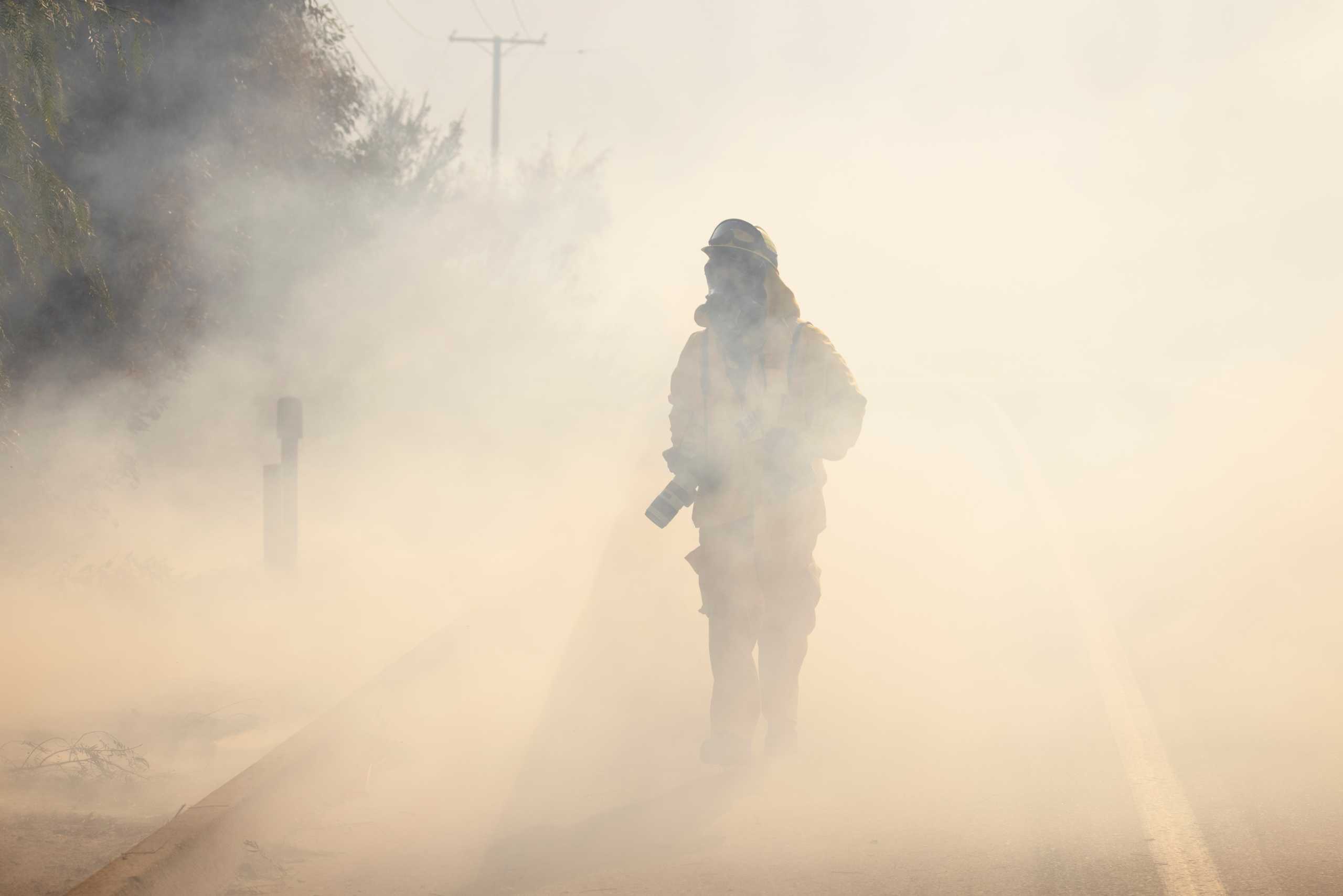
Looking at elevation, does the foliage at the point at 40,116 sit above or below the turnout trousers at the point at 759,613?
above

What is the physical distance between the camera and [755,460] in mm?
5113

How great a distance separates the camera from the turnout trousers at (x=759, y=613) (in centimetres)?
514

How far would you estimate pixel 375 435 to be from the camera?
1436 cm

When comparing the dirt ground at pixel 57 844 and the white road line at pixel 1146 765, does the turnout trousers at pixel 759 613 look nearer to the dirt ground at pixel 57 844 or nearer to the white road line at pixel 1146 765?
the white road line at pixel 1146 765

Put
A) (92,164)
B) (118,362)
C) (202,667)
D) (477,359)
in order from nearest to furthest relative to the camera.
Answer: (202,667) < (92,164) < (118,362) < (477,359)

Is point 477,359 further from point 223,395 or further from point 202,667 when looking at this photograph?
point 202,667

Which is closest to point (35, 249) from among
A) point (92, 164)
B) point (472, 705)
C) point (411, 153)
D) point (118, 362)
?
point (92, 164)

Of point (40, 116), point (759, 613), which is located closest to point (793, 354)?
point (759, 613)

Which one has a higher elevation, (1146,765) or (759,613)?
(759,613)

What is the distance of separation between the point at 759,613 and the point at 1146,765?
152 cm

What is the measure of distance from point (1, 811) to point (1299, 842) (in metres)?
4.08

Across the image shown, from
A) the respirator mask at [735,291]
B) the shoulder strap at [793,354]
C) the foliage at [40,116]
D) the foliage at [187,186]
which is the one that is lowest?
the shoulder strap at [793,354]

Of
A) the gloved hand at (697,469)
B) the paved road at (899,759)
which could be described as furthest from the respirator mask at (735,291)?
the paved road at (899,759)

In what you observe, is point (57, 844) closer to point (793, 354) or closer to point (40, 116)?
point (793, 354)
